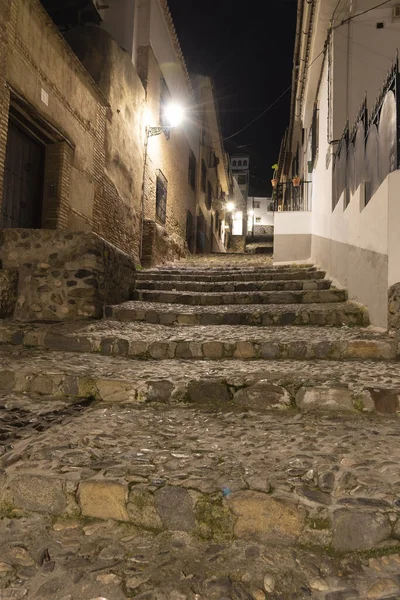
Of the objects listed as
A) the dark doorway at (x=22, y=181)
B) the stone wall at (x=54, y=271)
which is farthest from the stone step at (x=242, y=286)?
the dark doorway at (x=22, y=181)

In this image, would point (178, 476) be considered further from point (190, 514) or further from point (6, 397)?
point (6, 397)

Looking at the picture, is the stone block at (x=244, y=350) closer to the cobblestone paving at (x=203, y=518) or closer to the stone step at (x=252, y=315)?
the stone step at (x=252, y=315)

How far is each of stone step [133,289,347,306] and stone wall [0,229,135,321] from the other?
123 centimetres

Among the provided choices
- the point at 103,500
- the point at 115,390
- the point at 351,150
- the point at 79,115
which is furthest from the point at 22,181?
the point at 103,500

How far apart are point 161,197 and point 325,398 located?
10932 mm

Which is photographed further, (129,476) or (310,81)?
(310,81)

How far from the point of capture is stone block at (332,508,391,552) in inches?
47.3

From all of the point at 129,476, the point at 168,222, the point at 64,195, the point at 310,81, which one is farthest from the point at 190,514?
the point at 168,222

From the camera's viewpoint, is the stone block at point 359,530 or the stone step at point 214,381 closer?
the stone block at point 359,530

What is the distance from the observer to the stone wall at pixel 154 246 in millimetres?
10422

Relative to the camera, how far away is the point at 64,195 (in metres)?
6.90

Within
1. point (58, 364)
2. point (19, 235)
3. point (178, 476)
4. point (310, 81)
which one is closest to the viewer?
point (178, 476)

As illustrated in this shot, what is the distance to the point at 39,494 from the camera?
1446mm

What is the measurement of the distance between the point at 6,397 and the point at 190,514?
5.52 ft
